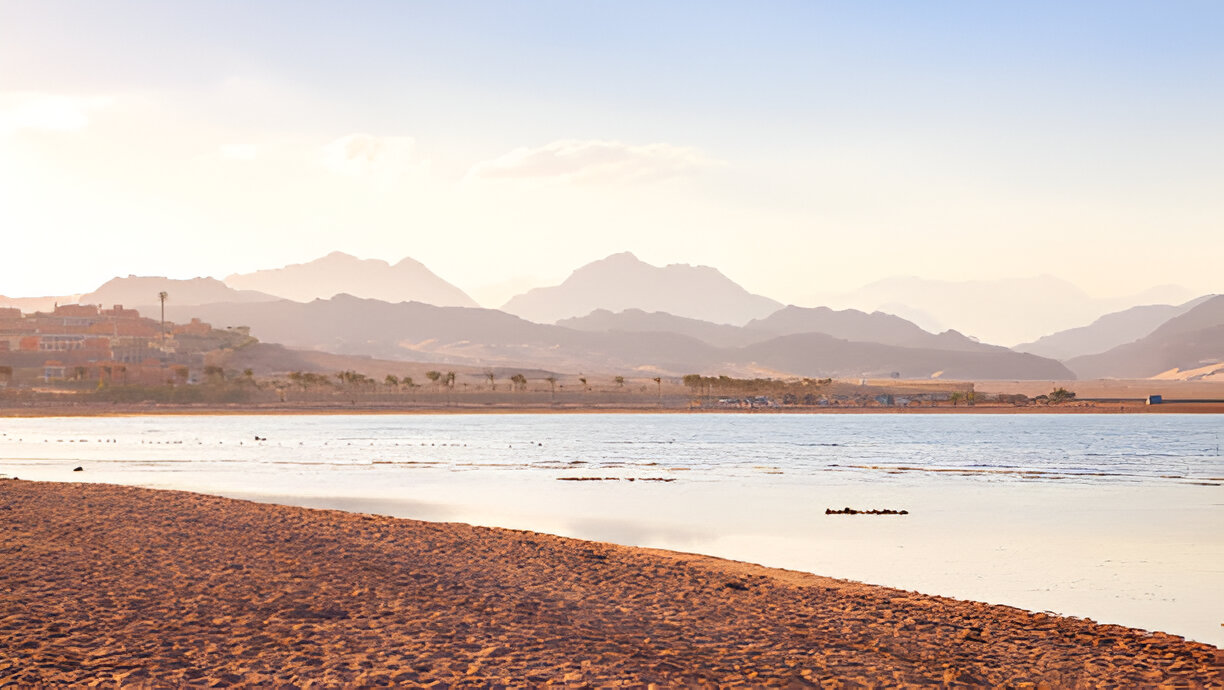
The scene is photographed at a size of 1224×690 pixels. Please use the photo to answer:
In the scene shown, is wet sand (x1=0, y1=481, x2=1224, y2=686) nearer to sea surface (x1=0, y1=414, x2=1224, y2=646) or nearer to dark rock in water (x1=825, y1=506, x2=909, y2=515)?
sea surface (x1=0, y1=414, x2=1224, y2=646)

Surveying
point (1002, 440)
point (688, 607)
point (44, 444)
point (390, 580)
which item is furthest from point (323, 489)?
point (1002, 440)

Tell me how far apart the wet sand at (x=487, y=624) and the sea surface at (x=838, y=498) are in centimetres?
313

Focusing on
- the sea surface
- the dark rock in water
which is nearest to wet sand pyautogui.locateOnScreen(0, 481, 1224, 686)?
the sea surface

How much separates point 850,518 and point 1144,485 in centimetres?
1889

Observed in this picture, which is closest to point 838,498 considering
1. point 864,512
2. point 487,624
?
point 864,512

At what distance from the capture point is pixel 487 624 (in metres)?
13.8

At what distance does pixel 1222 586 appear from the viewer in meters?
18.8

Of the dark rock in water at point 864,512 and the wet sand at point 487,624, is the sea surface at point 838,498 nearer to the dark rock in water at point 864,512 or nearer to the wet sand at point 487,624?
the dark rock in water at point 864,512

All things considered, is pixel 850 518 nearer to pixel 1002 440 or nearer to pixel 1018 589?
pixel 1018 589

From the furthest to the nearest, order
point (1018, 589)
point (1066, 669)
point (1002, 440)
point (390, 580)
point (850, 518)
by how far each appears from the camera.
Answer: point (1002, 440), point (850, 518), point (1018, 589), point (390, 580), point (1066, 669)

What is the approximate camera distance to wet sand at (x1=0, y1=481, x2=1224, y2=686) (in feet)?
37.8

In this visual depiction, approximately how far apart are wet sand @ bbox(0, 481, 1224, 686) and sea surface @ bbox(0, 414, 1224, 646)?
3.13m

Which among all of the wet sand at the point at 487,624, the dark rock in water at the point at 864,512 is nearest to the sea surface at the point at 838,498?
the dark rock in water at the point at 864,512

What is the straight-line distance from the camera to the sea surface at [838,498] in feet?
66.0
